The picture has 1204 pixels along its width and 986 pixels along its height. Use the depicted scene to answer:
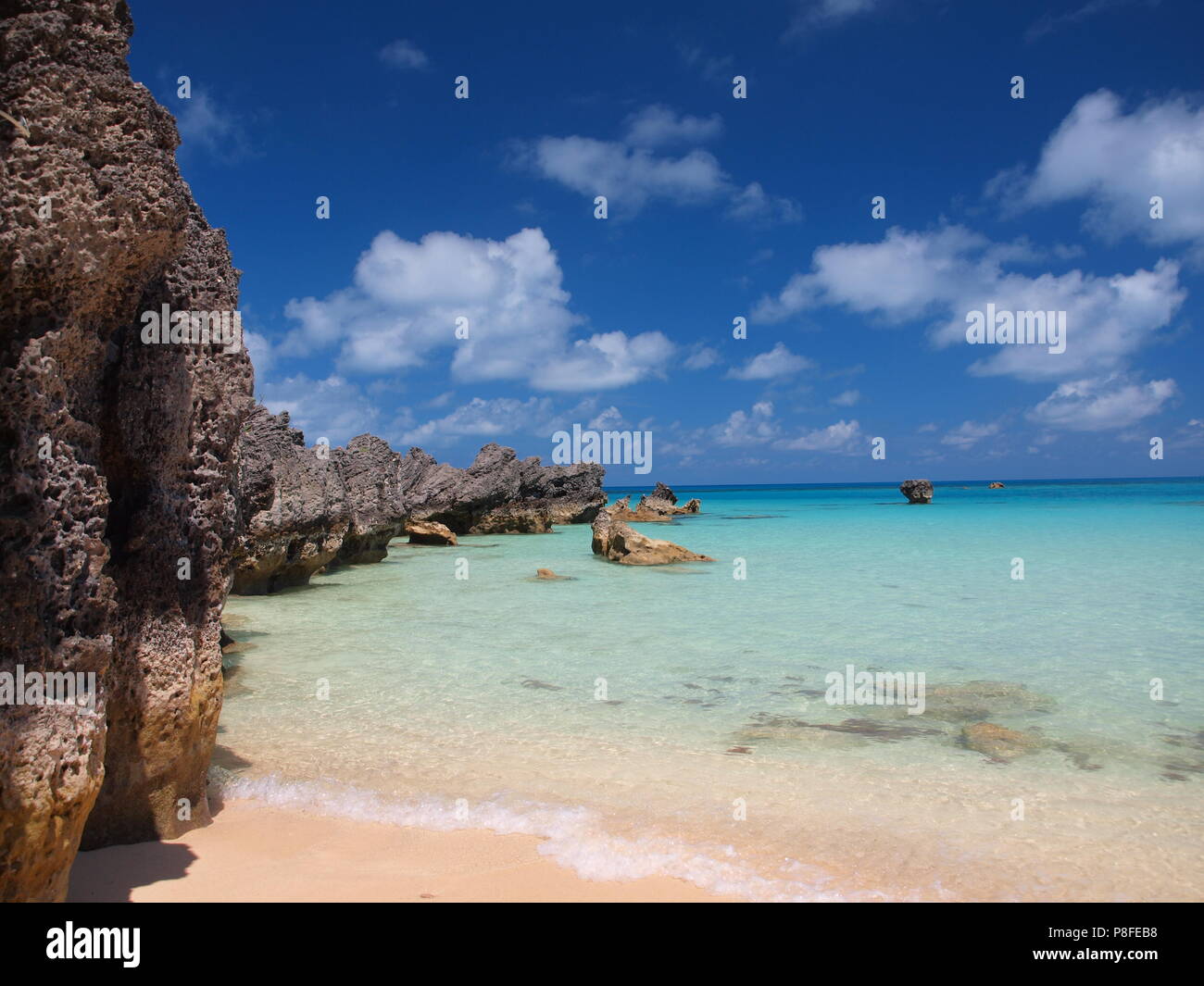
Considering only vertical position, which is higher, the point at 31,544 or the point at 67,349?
the point at 67,349

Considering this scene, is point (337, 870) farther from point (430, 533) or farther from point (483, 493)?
point (483, 493)

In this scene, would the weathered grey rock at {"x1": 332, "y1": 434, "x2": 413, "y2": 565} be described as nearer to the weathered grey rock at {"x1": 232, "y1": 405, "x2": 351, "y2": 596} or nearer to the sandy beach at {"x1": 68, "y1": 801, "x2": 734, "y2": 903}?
the weathered grey rock at {"x1": 232, "y1": 405, "x2": 351, "y2": 596}

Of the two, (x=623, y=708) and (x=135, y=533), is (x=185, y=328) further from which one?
(x=623, y=708)

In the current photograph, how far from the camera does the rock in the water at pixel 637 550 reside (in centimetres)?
1939

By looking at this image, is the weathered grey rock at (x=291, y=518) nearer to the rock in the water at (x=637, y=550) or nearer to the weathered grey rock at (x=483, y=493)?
the rock in the water at (x=637, y=550)

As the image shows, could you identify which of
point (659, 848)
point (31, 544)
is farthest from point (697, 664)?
point (31, 544)

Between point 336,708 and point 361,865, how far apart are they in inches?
137

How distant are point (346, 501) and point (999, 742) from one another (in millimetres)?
13618

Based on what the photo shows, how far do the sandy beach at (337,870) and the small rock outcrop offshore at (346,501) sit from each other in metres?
2.63

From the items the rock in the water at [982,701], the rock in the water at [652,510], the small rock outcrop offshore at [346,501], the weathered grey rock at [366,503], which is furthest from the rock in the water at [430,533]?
the rock in the water at [982,701]

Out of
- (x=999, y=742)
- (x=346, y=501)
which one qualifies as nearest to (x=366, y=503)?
(x=346, y=501)

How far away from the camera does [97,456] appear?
3416 millimetres
